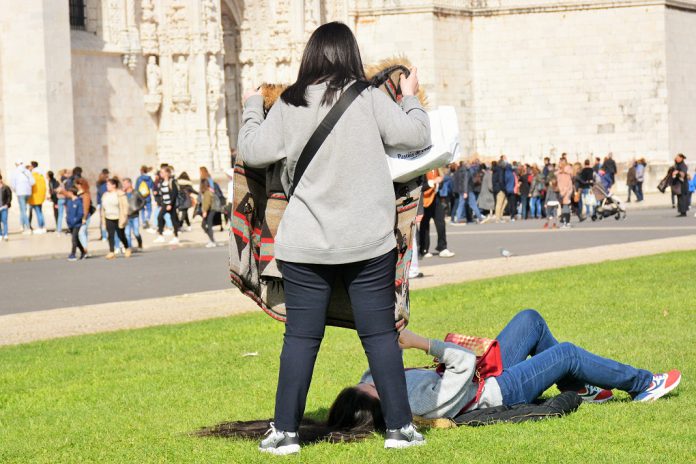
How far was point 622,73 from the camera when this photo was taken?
151 ft

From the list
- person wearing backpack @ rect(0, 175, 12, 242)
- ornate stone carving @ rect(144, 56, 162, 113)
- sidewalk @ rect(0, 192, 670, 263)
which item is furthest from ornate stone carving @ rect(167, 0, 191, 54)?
person wearing backpack @ rect(0, 175, 12, 242)

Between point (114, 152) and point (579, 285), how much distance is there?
2438 centimetres

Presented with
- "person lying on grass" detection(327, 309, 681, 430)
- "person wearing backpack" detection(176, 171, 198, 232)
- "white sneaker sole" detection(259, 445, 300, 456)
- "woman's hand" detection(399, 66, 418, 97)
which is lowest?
"white sneaker sole" detection(259, 445, 300, 456)

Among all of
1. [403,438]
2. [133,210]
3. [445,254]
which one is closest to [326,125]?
[403,438]

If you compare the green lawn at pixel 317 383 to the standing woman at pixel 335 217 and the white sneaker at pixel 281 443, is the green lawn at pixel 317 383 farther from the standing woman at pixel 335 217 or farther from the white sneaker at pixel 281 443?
the standing woman at pixel 335 217

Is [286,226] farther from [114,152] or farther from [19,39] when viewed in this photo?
[114,152]

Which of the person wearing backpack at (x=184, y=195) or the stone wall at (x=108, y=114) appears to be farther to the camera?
the stone wall at (x=108, y=114)

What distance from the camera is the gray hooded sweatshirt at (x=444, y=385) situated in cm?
710

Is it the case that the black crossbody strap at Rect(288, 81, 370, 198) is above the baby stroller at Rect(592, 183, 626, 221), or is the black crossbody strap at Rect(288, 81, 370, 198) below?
above

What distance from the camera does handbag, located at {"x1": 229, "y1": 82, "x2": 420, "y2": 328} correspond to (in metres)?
6.78

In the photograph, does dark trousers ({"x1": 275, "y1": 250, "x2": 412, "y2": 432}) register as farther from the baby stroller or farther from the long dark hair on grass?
the baby stroller

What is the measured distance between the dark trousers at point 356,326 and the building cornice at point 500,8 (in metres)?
39.5

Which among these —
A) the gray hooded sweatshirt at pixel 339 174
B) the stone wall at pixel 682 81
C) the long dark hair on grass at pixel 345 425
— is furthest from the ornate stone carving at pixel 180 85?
the gray hooded sweatshirt at pixel 339 174

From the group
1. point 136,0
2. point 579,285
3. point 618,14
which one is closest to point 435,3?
Result: point 618,14
